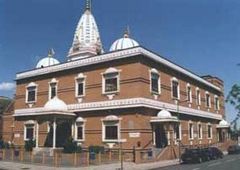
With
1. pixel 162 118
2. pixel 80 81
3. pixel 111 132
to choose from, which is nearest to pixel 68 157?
pixel 111 132

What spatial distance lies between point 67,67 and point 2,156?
503 inches

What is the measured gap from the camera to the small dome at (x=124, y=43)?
47625 mm

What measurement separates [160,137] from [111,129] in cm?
583

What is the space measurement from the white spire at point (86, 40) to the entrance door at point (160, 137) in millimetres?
17547

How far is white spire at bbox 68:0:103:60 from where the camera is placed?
52.3m

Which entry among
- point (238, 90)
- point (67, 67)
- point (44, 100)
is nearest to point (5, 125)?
point (44, 100)

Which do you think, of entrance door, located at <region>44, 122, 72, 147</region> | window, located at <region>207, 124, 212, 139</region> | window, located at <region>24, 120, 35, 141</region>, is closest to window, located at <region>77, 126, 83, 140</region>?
entrance door, located at <region>44, 122, 72, 147</region>

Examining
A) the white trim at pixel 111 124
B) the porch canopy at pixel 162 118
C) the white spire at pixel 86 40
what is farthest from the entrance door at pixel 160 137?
the white spire at pixel 86 40

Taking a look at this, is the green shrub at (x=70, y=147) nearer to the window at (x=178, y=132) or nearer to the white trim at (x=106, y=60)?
the white trim at (x=106, y=60)

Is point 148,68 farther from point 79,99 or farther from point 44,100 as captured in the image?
point 44,100

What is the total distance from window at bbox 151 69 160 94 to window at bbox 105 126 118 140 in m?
5.59

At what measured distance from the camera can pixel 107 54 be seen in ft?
127

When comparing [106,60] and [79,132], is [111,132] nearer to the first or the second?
[79,132]

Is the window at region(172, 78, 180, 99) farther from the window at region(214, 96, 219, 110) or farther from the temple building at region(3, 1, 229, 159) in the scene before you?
the window at region(214, 96, 219, 110)
